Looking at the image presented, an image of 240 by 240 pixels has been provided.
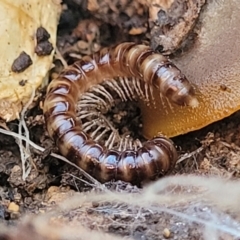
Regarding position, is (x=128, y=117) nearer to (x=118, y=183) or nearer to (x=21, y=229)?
(x=118, y=183)

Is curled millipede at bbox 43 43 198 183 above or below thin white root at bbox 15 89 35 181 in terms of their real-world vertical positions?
above

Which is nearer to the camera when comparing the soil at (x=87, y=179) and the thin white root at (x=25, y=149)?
the soil at (x=87, y=179)

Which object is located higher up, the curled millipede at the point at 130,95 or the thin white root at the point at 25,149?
the curled millipede at the point at 130,95

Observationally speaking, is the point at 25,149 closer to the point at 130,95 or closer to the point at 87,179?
the point at 87,179

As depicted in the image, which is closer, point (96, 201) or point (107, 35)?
point (96, 201)

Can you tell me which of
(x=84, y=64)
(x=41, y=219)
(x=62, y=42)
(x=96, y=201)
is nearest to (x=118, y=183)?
(x=96, y=201)
